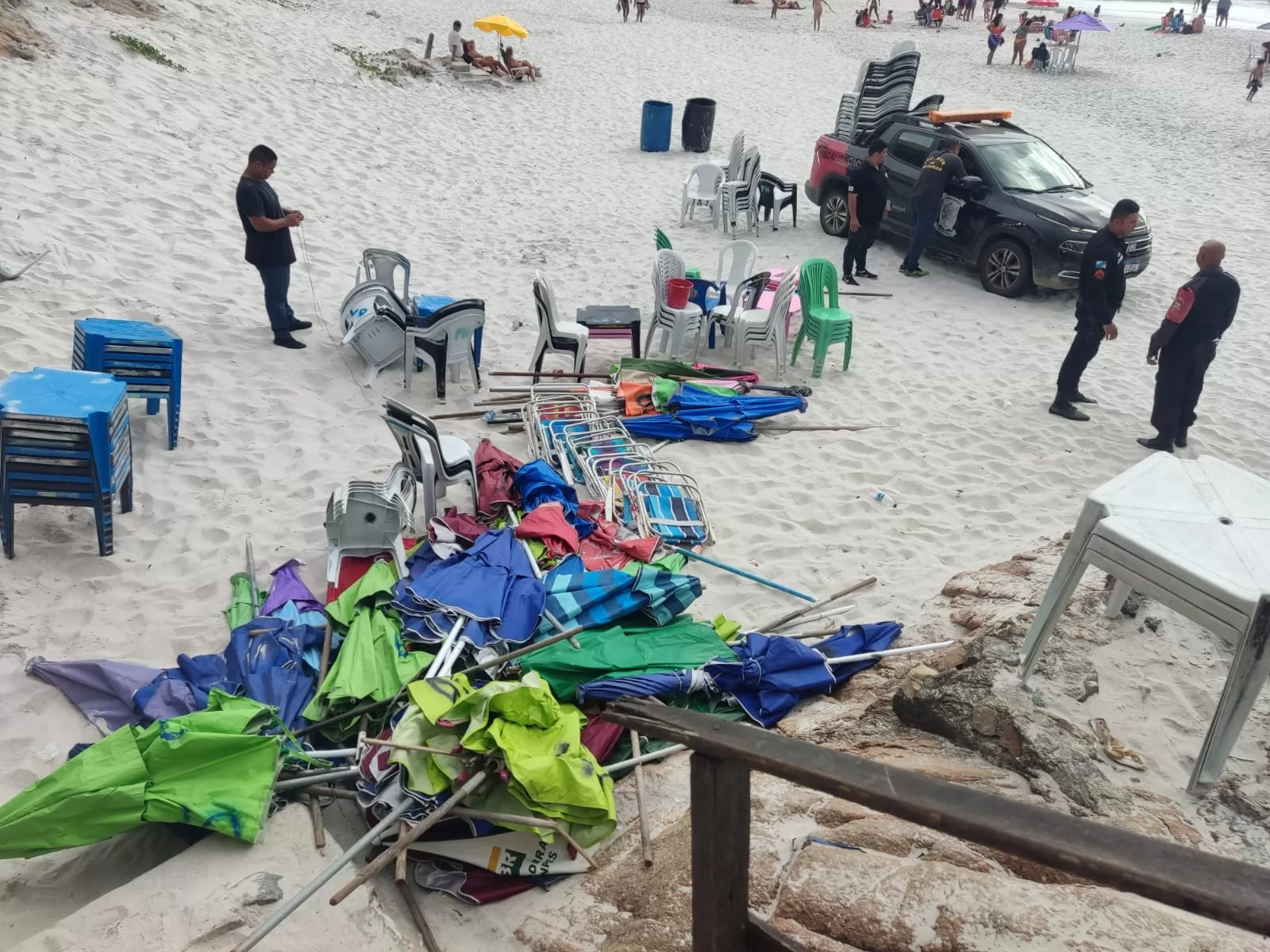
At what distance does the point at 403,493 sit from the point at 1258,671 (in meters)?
4.50

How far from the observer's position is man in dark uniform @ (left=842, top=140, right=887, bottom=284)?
10383 millimetres

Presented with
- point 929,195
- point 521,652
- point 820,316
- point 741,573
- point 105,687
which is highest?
point 929,195

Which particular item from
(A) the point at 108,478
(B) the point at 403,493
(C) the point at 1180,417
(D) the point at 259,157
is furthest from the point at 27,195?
(C) the point at 1180,417

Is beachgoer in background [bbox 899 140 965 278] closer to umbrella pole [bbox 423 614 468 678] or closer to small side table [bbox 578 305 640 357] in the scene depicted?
small side table [bbox 578 305 640 357]

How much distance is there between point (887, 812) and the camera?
1661mm

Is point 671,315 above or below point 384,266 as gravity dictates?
below

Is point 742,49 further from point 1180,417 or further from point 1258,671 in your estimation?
point 1258,671

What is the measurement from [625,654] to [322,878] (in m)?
1.77

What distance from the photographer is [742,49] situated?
2508 centimetres

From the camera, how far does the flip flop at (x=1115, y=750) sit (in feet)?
11.6

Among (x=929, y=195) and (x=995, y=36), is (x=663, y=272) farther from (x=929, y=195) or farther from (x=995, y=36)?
(x=995, y=36)

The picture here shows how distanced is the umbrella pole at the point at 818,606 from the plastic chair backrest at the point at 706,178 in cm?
829

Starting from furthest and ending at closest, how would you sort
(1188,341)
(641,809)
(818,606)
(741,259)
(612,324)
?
(741,259), (612,324), (1188,341), (818,606), (641,809)

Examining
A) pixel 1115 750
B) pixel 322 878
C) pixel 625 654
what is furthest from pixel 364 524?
pixel 1115 750
